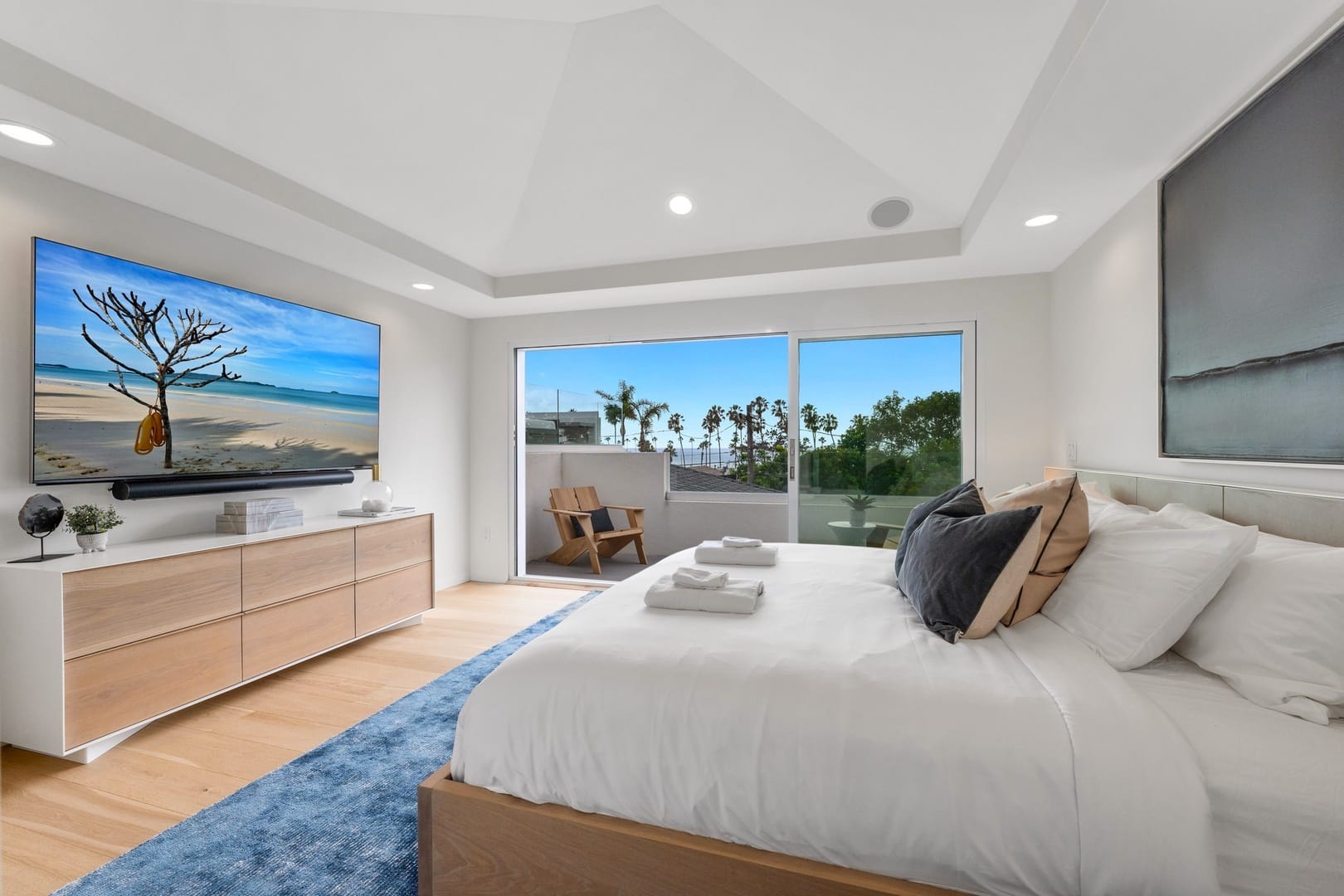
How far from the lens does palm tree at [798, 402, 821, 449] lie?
4141mm

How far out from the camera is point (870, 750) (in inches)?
45.5

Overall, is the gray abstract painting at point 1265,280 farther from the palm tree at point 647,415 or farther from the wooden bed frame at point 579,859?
the palm tree at point 647,415

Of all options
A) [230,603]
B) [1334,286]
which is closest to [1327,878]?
[1334,286]

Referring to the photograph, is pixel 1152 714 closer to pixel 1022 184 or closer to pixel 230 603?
pixel 1022 184

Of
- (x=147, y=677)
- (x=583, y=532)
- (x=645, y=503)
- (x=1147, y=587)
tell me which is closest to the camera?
(x=1147, y=587)

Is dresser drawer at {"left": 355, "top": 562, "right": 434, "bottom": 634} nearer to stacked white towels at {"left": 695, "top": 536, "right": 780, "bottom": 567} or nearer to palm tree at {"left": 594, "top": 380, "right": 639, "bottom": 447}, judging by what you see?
stacked white towels at {"left": 695, "top": 536, "right": 780, "bottom": 567}

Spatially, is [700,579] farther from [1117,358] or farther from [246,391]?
[246,391]

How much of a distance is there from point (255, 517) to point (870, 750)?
3059 millimetres

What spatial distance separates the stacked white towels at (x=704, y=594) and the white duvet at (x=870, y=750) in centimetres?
18

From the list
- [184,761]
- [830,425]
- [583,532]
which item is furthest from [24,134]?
[583,532]

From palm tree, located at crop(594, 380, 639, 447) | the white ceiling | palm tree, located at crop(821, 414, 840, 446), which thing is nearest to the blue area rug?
the white ceiling

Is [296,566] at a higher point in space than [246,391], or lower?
lower

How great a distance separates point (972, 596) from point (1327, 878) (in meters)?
0.71

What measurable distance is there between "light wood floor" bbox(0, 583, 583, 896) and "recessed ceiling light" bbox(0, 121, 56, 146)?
2245mm
